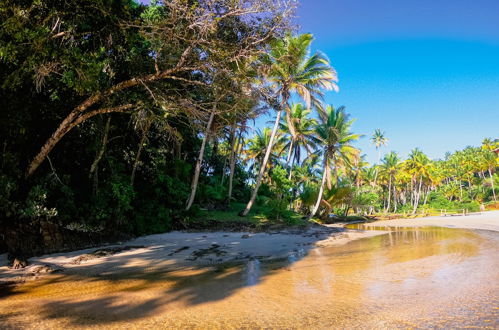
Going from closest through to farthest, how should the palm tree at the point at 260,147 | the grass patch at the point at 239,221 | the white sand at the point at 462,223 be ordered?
the grass patch at the point at 239,221
the white sand at the point at 462,223
the palm tree at the point at 260,147

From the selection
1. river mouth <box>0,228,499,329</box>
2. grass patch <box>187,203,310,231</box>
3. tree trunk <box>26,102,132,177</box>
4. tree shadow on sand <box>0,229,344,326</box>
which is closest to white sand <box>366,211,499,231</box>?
grass patch <box>187,203,310,231</box>

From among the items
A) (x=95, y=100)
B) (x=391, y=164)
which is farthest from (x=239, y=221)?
(x=391, y=164)

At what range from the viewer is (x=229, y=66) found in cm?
698

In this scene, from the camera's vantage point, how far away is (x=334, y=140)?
74.7ft

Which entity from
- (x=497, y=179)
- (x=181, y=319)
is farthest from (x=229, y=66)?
(x=497, y=179)

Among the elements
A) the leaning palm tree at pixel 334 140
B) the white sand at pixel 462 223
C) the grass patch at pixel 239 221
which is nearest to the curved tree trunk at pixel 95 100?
the grass patch at pixel 239 221

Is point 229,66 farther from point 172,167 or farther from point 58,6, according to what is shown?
point 172,167

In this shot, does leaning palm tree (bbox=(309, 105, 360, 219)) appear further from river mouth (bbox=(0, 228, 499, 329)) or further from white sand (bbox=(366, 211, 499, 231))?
river mouth (bbox=(0, 228, 499, 329))

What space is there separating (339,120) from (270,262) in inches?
737

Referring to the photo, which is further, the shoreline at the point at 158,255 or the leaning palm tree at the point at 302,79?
the leaning palm tree at the point at 302,79

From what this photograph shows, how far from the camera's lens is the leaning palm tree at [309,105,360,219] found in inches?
896

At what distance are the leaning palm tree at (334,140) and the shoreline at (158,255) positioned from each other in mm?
13163

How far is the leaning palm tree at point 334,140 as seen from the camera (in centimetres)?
2277

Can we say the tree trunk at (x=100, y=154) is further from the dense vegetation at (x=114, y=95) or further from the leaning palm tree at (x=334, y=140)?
the leaning palm tree at (x=334, y=140)
